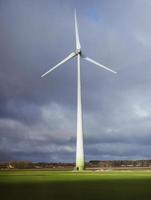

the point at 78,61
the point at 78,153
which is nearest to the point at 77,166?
the point at 78,153

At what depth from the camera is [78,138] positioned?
2472 inches

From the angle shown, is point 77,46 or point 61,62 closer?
point 61,62

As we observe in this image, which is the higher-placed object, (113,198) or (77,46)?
(77,46)

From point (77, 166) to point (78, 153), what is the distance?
8.42ft

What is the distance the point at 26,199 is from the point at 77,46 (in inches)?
1893

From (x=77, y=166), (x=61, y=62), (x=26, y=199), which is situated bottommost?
(x=26, y=199)

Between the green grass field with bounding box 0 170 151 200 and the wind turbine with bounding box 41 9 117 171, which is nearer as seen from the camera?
the green grass field with bounding box 0 170 151 200

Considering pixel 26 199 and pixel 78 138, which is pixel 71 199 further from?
pixel 78 138

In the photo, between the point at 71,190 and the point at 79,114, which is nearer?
the point at 71,190

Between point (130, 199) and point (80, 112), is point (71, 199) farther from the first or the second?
Result: point (80, 112)

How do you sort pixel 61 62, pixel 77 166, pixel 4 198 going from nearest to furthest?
pixel 4 198, pixel 61 62, pixel 77 166

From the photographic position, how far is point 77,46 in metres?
66.9

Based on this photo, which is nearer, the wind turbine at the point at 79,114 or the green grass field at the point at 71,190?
the green grass field at the point at 71,190

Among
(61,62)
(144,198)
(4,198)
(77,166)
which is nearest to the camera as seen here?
(4,198)
